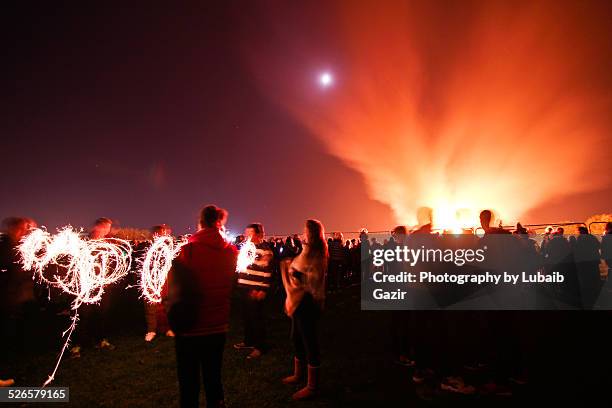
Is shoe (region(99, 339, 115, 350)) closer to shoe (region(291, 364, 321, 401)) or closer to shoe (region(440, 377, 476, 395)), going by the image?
shoe (region(291, 364, 321, 401))

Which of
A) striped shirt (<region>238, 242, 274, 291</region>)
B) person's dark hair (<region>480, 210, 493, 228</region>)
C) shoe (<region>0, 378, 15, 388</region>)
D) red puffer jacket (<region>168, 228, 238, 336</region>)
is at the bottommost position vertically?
shoe (<region>0, 378, 15, 388</region>)

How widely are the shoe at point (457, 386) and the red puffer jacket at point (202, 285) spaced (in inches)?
144

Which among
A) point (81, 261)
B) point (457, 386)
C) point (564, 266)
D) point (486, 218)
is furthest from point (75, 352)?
point (564, 266)

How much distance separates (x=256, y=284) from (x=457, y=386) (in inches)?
147

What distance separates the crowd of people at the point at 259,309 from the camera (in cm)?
373

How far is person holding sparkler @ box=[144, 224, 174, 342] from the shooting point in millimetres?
8391

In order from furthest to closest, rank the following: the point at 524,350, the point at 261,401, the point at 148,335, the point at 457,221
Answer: the point at 148,335
the point at 457,221
the point at 524,350
the point at 261,401

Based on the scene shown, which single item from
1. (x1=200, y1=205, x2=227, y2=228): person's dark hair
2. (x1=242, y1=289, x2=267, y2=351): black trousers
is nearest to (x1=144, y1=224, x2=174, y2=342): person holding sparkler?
(x1=242, y1=289, x2=267, y2=351): black trousers

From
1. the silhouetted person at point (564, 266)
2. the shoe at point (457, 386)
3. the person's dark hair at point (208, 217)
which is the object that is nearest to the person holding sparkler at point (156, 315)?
the person's dark hair at point (208, 217)

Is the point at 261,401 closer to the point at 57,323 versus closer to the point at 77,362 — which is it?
the point at 77,362

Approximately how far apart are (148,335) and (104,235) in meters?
2.52

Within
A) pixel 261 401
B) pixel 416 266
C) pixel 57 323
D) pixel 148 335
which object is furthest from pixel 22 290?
pixel 416 266

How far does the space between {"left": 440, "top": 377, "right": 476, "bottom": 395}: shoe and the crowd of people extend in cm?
1

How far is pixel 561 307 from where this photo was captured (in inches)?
392
